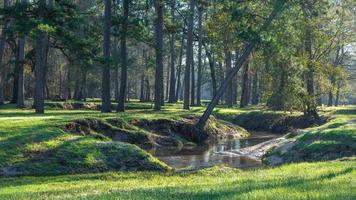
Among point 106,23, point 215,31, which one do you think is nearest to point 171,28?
point 215,31

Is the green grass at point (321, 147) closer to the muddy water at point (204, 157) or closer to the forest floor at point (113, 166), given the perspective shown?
the forest floor at point (113, 166)

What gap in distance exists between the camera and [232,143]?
3288 centimetres

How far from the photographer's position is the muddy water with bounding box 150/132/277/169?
22531 mm

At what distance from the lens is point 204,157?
2545 cm

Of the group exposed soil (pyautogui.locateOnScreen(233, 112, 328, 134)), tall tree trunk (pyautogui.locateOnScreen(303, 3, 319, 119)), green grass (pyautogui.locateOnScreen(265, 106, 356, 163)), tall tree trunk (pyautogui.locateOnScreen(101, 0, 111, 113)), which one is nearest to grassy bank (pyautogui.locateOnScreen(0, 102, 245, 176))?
green grass (pyautogui.locateOnScreen(265, 106, 356, 163))

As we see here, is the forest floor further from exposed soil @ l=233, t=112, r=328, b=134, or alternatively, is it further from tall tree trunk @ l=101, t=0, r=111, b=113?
exposed soil @ l=233, t=112, r=328, b=134

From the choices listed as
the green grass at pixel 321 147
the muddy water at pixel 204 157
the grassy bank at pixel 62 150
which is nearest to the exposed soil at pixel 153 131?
the grassy bank at pixel 62 150

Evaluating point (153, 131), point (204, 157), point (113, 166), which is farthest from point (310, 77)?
point (113, 166)

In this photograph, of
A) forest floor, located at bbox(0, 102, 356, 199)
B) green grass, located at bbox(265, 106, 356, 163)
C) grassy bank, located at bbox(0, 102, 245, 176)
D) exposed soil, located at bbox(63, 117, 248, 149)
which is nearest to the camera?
forest floor, located at bbox(0, 102, 356, 199)

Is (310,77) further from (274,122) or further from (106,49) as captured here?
(106,49)

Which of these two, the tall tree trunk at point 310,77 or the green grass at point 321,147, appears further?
the tall tree trunk at point 310,77

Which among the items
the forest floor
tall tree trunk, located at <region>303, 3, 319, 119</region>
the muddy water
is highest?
tall tree trunk, located at <region>303, 3, 319, 119</region>

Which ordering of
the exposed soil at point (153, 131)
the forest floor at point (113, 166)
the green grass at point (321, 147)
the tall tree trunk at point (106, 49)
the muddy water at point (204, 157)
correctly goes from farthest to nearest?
the tall tree trunk at point (106, 49) → the exposed soil at point (153, 131) → the muddy water at point (204, 157) → the green grass at point (321, 147) → the forest floor at point (113, 166)

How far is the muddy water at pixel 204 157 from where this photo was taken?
2253 centimetres
